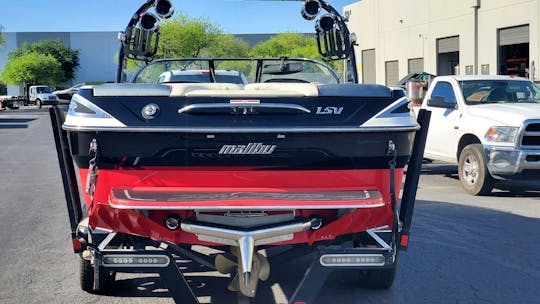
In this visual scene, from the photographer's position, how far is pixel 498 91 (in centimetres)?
1114

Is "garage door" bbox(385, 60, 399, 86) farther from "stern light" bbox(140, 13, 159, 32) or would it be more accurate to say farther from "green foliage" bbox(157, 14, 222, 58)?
"stern light" bbox(140, 13, 159, 32)

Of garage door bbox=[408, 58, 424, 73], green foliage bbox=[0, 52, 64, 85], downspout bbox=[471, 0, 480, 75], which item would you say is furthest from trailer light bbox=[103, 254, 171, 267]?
green foliage bbox=[0, 52, 64, 85]

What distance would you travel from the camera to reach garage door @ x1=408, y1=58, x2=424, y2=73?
4153 centimetres

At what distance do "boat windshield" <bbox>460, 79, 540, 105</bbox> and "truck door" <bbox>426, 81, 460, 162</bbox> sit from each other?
0.26 m

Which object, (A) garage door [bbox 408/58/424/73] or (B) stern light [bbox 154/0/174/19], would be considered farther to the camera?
(A) garage door [bbox 408/58/424/73]

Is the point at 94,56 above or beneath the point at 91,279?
above

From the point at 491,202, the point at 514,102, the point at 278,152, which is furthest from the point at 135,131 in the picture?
the point at 514,102

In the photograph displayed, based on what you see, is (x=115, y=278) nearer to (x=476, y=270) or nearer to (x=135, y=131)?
(x=135, y=131)

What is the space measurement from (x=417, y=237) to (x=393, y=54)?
3921 cm

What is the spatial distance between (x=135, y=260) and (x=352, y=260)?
1.36 metres

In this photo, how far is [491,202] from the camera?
960 cm

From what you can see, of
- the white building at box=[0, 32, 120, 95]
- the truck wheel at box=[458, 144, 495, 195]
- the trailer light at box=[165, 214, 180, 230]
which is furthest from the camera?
the white building at box=[0, 32, 120, 95]

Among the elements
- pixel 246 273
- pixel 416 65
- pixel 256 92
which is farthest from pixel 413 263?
pixel 416 65

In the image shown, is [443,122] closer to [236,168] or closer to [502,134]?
[502,134]
